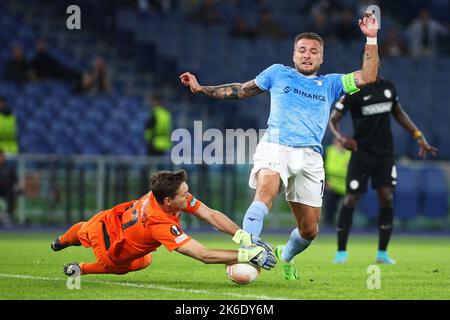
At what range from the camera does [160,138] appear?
782 inches

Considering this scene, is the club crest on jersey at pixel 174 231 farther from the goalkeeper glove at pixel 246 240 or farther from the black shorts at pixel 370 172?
the black shorts at pixel 370 172

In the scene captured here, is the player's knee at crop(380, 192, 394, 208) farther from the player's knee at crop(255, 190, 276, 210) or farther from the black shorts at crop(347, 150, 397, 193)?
the player's knee at crop(255, 190, 276, 210)

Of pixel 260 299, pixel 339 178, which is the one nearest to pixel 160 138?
pixel 339 178

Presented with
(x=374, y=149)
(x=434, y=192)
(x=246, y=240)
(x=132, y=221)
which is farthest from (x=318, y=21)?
(x=246, y=240)

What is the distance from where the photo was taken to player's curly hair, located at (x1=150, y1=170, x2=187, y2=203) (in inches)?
316

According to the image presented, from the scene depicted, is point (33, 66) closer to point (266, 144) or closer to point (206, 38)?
point (206, 38)

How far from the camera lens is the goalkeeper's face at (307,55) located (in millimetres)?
8555

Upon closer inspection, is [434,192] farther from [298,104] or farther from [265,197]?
[265,197]

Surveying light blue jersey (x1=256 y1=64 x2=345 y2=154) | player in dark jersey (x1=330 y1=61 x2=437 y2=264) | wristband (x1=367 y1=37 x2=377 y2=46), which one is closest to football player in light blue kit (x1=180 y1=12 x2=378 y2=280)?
light blue jersey (x1=256 y1=64 x2=345 y2=154)

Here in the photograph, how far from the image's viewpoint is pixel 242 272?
314 inches

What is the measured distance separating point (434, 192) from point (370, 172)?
8.58 metres

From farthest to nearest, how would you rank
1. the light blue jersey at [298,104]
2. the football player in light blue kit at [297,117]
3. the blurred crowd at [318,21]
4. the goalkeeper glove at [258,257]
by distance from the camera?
the blurred crowd at [318,21] < the light blue jersey at [298,104] < the football player in light blue kit at [297,117] < the goalkeeper glove at [258,257]

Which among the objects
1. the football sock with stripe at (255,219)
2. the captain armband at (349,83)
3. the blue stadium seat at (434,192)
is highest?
the captain armband at (349,83)

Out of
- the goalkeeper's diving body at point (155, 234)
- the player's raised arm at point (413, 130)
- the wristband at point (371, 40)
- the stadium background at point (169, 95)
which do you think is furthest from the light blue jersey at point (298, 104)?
the stadium background at point (169, 95)
